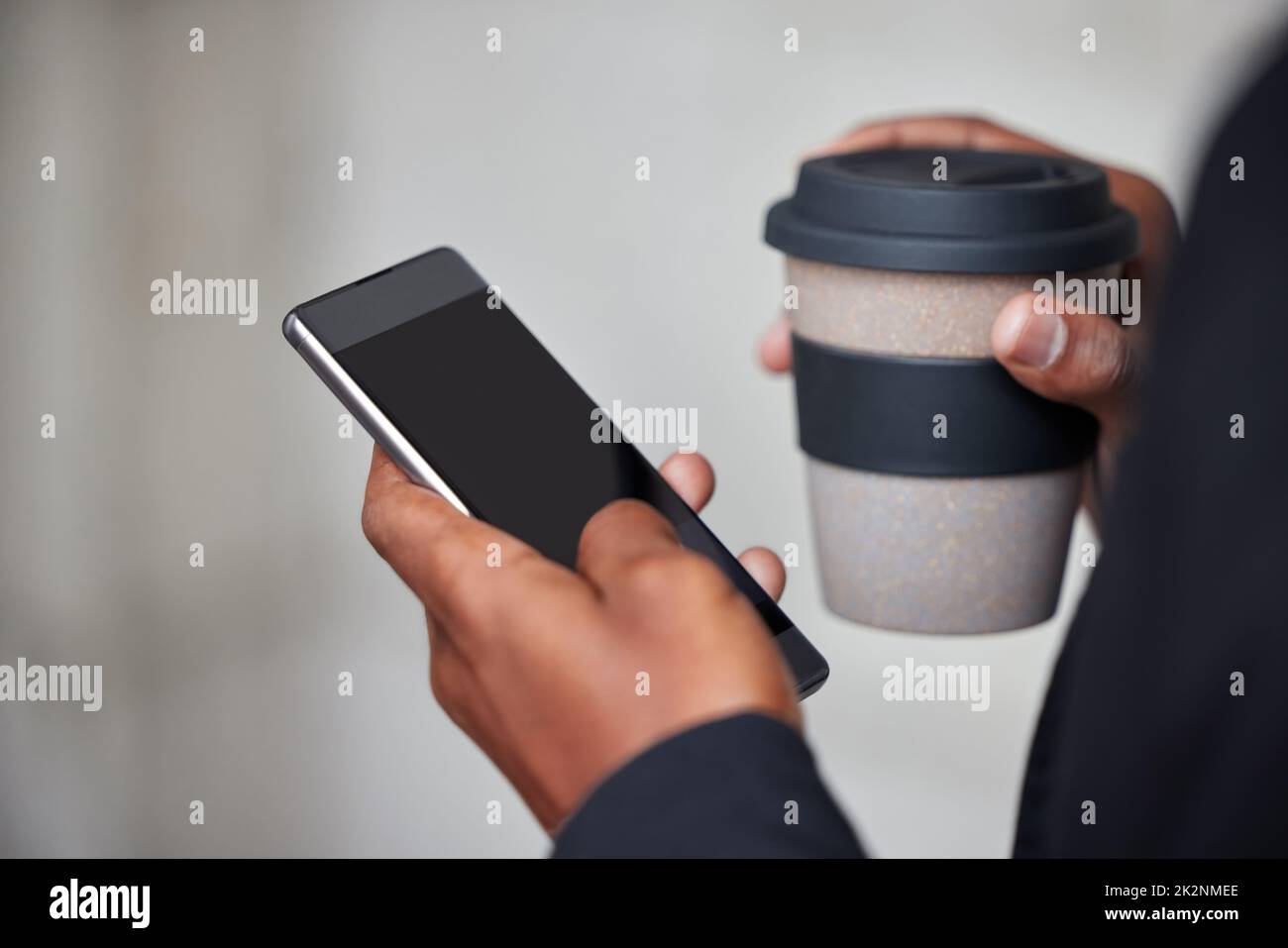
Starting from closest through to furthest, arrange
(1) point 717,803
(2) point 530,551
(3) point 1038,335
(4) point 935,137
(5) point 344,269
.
Result: (1) point 717,803, (2) point 530,551, (3) point 1038,335, (4) point 935,137, (5) point 344,269

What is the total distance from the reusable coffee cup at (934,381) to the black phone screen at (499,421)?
0.27 ft

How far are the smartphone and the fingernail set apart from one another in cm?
15

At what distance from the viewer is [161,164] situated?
1055 mm

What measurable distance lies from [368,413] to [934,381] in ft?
0.77

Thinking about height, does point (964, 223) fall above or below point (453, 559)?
above

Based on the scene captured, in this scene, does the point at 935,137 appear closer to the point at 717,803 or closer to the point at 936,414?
the point at 936,414

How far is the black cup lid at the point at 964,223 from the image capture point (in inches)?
20.1

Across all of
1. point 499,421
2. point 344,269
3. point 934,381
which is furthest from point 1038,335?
point 344,269

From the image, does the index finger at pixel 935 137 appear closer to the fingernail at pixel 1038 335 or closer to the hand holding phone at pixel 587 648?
the fingernail at pixel 1038 335

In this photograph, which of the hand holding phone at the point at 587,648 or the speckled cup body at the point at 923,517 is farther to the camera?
the speckled cup body at the point at 923,517

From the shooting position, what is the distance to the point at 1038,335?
0.51 m

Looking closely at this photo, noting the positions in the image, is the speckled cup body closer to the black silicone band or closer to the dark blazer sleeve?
the black silicone band

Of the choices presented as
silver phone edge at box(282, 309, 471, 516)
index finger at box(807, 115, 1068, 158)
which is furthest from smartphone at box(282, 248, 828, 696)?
index finger at box(807, 115, 1068, 158)

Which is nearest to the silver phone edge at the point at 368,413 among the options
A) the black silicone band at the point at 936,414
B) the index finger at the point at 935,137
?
the black silicone band at the point at 936,414
